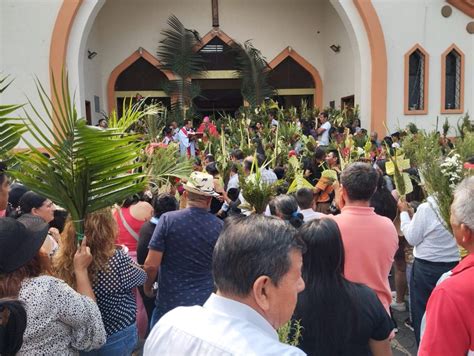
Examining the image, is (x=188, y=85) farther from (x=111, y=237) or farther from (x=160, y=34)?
(x=111, y=237)

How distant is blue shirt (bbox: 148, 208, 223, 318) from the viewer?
2.99m

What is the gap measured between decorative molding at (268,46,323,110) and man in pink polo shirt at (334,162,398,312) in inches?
622

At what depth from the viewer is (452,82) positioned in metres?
15.2

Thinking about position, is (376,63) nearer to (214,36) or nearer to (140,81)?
(214,36)

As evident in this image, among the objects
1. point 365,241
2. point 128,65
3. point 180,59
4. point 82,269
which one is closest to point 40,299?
point 82,269

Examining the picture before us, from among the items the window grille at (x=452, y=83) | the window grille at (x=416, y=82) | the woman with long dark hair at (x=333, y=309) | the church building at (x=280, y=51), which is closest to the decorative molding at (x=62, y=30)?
the church building at (x=280, y=51)

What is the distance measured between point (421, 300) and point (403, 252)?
1308 mm

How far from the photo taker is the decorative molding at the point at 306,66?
18047 mm

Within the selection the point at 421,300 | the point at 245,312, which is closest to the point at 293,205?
the point at 421,300

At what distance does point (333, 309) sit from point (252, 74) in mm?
15420

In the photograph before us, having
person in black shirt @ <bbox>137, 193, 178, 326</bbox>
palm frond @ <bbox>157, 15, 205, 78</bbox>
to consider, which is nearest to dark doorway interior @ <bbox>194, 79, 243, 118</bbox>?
palm frond @ <bbox>157, 15, 205, 78</bbox>

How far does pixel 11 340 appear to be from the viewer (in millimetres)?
1526

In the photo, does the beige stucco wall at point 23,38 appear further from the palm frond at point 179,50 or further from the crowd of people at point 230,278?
the crowd of people at point 230,278

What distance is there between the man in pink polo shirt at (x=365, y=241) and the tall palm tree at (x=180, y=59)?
13982 millimetres
